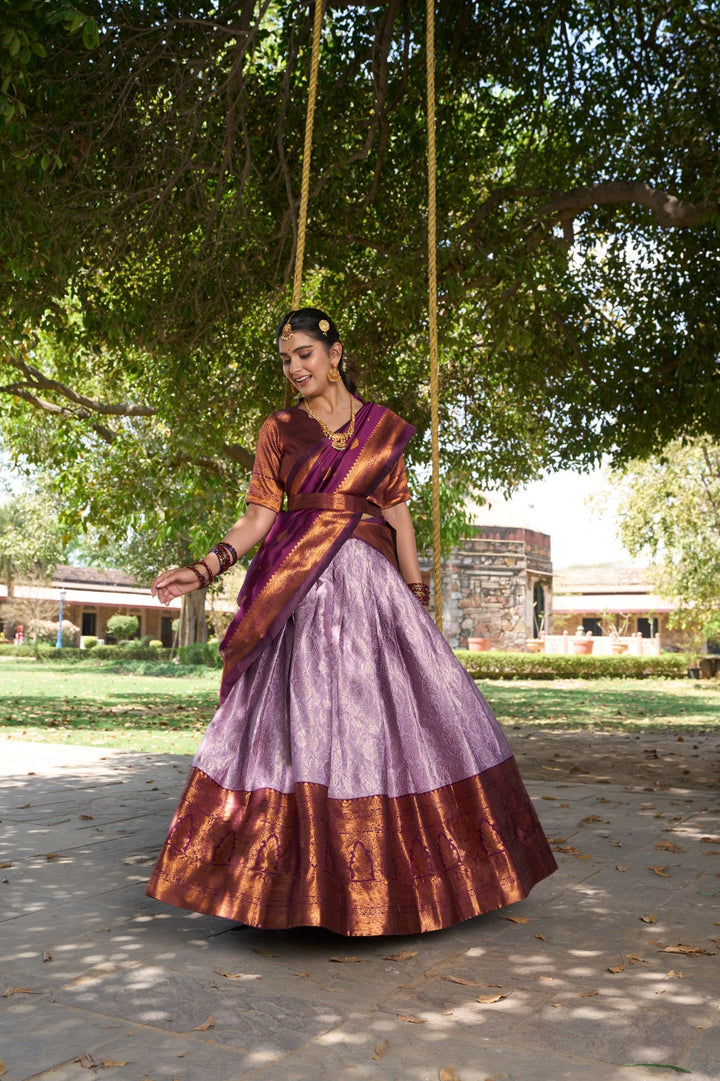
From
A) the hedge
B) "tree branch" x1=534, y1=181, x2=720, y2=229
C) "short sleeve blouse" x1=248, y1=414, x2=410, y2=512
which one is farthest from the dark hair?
the hedge

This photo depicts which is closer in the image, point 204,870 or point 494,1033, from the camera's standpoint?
point 494,1033

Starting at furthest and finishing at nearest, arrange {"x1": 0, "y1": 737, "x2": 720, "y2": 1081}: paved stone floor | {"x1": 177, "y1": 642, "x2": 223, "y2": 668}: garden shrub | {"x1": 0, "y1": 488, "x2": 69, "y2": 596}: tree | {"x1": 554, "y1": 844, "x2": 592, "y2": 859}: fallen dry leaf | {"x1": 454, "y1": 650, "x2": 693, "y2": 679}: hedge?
1. {"x1": 0, "y1": 488, "x2": 69, "y2": 596}: tree
2. {"x1": 177, "y1": 642, "x2": 223, "y2": 668}: garden shrub
3. {"x1": 454, "y1": 650, "x2": 693, "y2": 679}: hedge
4. {"x1": 554, "y1": 844, "x2": 592, "y2": 859}: fallen dry leaf
5. {"x1": 0, "y1": 737, "x2": 720, "y2": 1081}: paved stone floor

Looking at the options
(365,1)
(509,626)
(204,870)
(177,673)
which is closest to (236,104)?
(365,1)

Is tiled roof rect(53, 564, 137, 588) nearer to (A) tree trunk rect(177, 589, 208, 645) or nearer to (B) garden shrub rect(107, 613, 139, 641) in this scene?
(B) garden shrub rect(107, 613, 139, 641)

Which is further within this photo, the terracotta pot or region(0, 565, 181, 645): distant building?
region(0, 565, 181, 645): distant building

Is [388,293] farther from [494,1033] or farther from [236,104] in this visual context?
[494,1033]

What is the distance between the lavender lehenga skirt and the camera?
3227mm

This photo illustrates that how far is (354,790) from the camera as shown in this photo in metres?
3.30

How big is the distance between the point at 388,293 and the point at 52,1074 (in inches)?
286

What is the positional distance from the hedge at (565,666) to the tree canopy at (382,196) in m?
16.0

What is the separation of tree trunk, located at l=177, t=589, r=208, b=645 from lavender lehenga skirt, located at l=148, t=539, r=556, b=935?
25395 millimetres

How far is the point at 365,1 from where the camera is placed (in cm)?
767

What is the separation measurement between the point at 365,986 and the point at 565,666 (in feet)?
80.6

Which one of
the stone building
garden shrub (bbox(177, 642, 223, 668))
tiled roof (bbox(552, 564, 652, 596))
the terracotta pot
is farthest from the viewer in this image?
tiled roof (bbox(552, 564, 652, 596))
